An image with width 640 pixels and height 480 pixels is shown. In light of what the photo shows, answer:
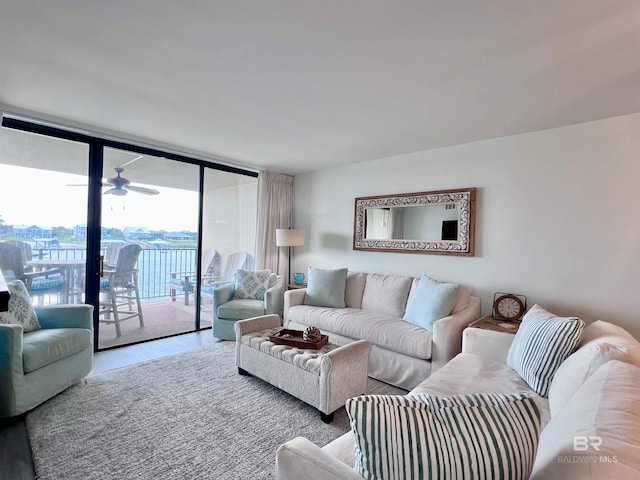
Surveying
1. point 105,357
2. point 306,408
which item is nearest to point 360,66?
point 306,408

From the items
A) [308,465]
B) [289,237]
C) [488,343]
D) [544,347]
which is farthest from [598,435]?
[289,237]

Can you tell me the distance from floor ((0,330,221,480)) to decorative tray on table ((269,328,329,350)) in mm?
1464

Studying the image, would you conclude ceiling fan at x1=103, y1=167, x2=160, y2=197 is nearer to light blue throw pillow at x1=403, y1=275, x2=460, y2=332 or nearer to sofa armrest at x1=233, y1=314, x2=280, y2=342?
sofa armrest at x1=233, y1=314, x2=280, y2=342

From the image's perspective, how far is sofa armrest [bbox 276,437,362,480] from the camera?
0.94m

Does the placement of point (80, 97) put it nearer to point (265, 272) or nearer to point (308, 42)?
point (308, 42)

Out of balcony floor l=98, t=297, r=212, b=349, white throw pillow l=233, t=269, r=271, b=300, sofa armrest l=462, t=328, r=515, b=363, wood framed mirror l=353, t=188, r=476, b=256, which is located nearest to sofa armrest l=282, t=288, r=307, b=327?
white throw pillow l=233, t=269, r=271, b=300

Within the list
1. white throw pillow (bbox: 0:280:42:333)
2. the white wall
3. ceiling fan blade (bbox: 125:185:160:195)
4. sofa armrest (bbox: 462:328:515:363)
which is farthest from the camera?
ceiling fan blade (bbox: 125:185:160:195)

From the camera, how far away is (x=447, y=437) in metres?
0.79

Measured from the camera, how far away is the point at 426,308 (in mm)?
2977

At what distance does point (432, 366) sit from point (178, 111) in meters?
3.08

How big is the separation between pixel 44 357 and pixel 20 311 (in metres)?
0.54

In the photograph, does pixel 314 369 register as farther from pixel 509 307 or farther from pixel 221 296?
pixel 221 296

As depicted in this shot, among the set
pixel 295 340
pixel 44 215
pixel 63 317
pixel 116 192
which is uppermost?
pixel 116 192

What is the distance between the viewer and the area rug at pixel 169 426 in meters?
1.75
